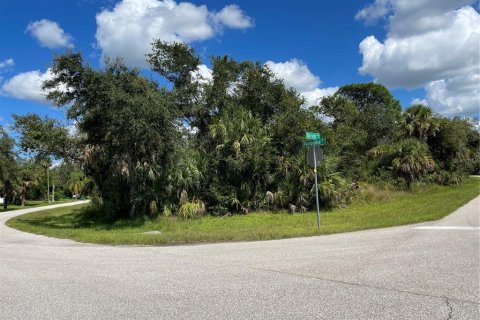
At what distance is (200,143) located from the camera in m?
25.0

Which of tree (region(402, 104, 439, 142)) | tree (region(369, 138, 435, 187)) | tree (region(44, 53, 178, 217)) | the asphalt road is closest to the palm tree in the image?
tree (region(369, 138, 435, 187))

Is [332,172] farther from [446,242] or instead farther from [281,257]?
[281,257]

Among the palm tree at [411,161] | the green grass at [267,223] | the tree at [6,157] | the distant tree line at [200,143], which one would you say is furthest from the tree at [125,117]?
the tree at [6,157]

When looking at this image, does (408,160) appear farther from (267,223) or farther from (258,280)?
(258,280)

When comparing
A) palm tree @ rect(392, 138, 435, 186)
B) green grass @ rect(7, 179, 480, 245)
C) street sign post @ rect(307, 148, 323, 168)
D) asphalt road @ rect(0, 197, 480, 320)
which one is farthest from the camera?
palm tree @ rect(392, 138, 435, 186)

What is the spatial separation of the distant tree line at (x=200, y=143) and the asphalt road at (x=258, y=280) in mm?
9740

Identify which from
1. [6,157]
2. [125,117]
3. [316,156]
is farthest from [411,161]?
[6,157]

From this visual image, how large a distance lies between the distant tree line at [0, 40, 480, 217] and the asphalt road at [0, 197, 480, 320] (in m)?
9.74

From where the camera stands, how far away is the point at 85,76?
19.7 m

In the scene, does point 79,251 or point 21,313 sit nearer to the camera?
point 21,313

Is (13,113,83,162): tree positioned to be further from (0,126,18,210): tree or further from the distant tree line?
(0,126,18,210): tree

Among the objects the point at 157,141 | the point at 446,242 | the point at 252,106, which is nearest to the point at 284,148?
the point at 252,106

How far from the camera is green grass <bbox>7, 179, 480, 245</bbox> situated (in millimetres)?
12945

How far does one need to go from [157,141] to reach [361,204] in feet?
38.4
